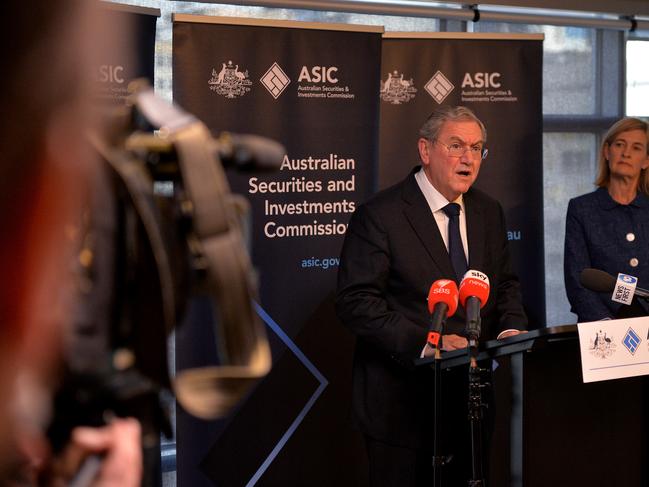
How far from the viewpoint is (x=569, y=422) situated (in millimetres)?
3326

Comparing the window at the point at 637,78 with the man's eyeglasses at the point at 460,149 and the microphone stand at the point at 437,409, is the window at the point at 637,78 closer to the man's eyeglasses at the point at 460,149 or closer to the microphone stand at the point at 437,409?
the man's eyeglasses at the point at 460,149

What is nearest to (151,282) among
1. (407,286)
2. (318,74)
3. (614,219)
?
(407,286)

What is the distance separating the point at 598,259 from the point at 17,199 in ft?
14.9

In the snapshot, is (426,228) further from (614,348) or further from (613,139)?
(613,139)

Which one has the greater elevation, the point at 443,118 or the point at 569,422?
the point at 443,118

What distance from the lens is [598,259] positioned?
4766 mm

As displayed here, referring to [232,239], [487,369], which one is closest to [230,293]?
[232,239]

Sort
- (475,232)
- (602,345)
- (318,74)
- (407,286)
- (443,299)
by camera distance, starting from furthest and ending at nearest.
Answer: (318,74), (475,232), (407,286), (602,345), (443,299)

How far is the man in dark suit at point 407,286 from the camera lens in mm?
3592

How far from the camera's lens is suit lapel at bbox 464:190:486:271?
3.69 metres

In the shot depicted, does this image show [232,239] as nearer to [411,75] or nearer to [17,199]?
[17,199]

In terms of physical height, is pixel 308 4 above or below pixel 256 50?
above

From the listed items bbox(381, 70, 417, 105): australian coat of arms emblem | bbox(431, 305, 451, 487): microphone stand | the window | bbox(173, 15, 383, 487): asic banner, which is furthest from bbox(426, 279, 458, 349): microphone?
the window

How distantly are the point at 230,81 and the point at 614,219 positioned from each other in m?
2.08
